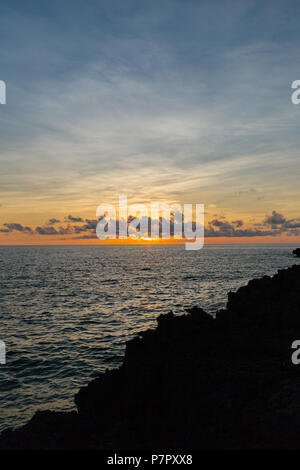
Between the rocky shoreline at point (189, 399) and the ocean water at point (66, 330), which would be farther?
the ocean water at point (66, 330)

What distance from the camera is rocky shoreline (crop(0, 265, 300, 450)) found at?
9305 millimetres

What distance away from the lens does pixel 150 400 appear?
12031 mm

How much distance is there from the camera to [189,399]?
36.9 feet

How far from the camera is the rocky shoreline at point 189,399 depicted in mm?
9305

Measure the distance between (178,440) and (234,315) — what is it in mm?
13053

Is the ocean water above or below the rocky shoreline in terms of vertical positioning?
below

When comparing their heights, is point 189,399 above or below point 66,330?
above

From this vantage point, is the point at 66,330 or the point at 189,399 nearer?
the point at 189,399

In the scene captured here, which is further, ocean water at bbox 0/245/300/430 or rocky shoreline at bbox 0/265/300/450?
ocean water at bbox 0/245/300/430

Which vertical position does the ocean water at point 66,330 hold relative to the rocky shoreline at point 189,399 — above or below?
below
